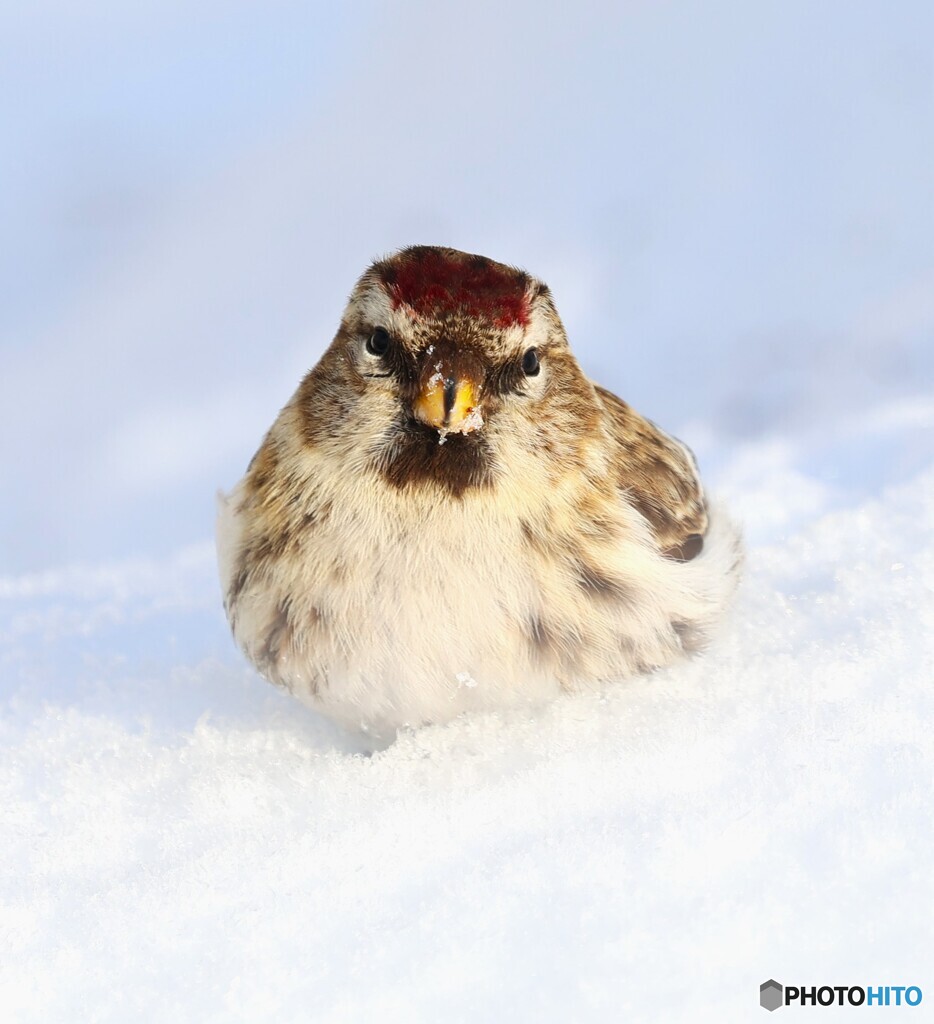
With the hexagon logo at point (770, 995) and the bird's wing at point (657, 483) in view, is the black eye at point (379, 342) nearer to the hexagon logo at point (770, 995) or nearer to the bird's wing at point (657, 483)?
the bird's wing at point (657, 483)

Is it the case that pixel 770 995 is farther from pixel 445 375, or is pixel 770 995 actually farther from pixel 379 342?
pixel 379 342

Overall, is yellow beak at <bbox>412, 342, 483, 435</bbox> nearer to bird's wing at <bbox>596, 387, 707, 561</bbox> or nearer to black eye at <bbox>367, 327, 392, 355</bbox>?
black eye at <bbox>367, 327, 392, 355</bbox>

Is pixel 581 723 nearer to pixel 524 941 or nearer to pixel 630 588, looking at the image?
pixel 630 588

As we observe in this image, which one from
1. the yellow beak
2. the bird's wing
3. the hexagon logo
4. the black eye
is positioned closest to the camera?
the hexagon logo

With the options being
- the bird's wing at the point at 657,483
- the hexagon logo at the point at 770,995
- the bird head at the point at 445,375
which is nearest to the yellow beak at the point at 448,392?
the bird head at the point at 445,375

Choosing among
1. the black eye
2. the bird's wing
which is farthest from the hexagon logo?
the black eye

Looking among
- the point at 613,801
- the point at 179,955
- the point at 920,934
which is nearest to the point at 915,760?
the point at 920,934
